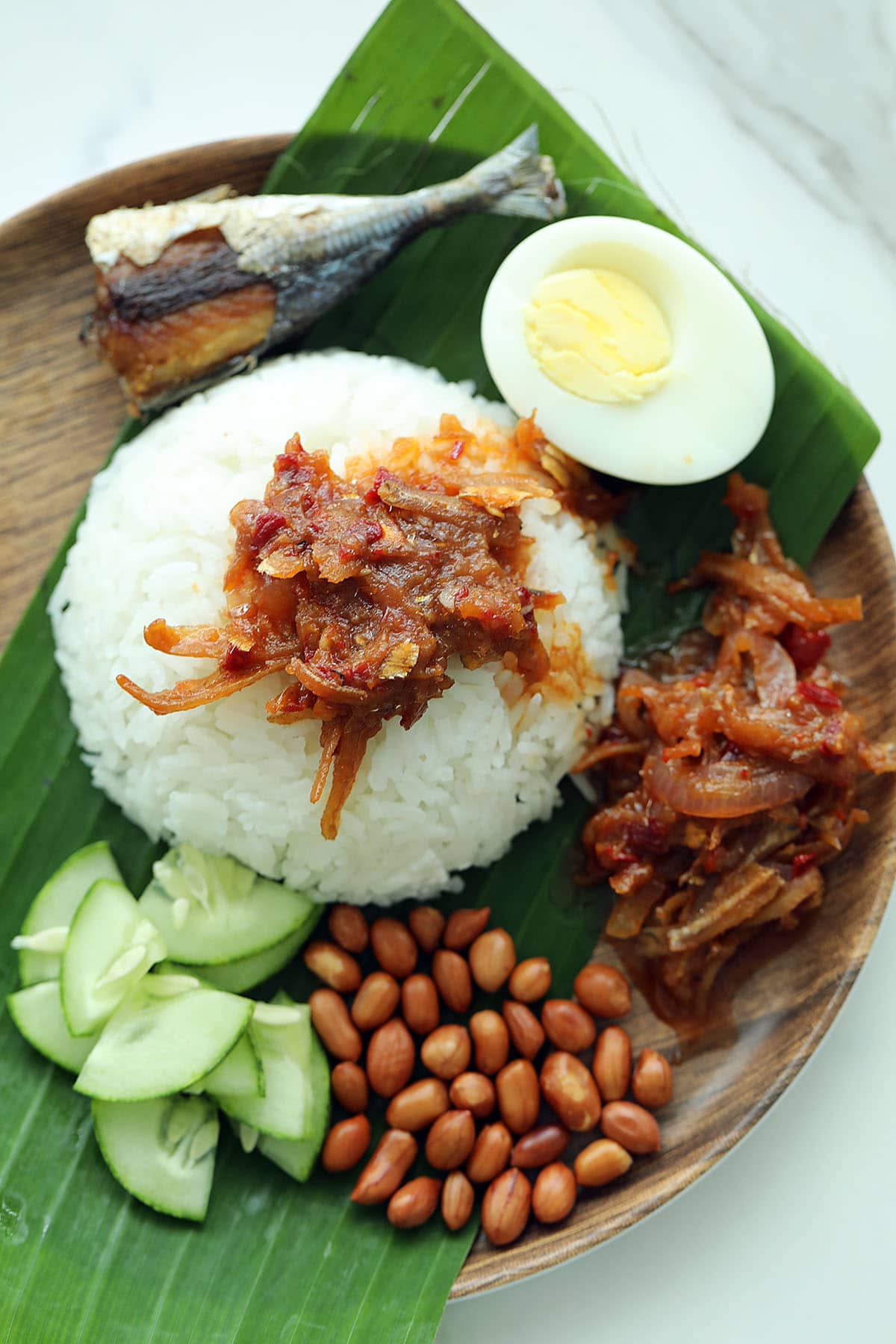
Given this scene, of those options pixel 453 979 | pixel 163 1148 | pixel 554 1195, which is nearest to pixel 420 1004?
pixel 453 979

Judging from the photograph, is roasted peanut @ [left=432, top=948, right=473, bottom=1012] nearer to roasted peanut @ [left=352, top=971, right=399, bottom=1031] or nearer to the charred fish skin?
roasted peanut @ [left=352, top=971, right=399, bottom=1031]

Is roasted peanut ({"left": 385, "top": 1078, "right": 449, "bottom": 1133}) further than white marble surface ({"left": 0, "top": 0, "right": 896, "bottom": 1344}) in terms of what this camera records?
No

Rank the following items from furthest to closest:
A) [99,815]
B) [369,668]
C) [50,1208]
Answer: [99,815], [50,1208], [369,668]

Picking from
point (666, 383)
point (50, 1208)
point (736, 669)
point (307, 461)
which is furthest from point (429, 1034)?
point (666, 383)

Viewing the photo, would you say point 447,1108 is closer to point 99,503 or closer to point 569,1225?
point 569,1225

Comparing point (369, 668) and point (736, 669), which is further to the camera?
point (736, 669)

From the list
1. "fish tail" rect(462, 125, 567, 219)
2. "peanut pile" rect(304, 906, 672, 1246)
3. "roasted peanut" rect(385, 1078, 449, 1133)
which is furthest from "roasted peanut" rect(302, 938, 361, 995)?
"fish tail" rect(462, 125, 567, 219)

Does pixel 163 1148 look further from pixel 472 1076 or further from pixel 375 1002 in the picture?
pixel 472 1076
